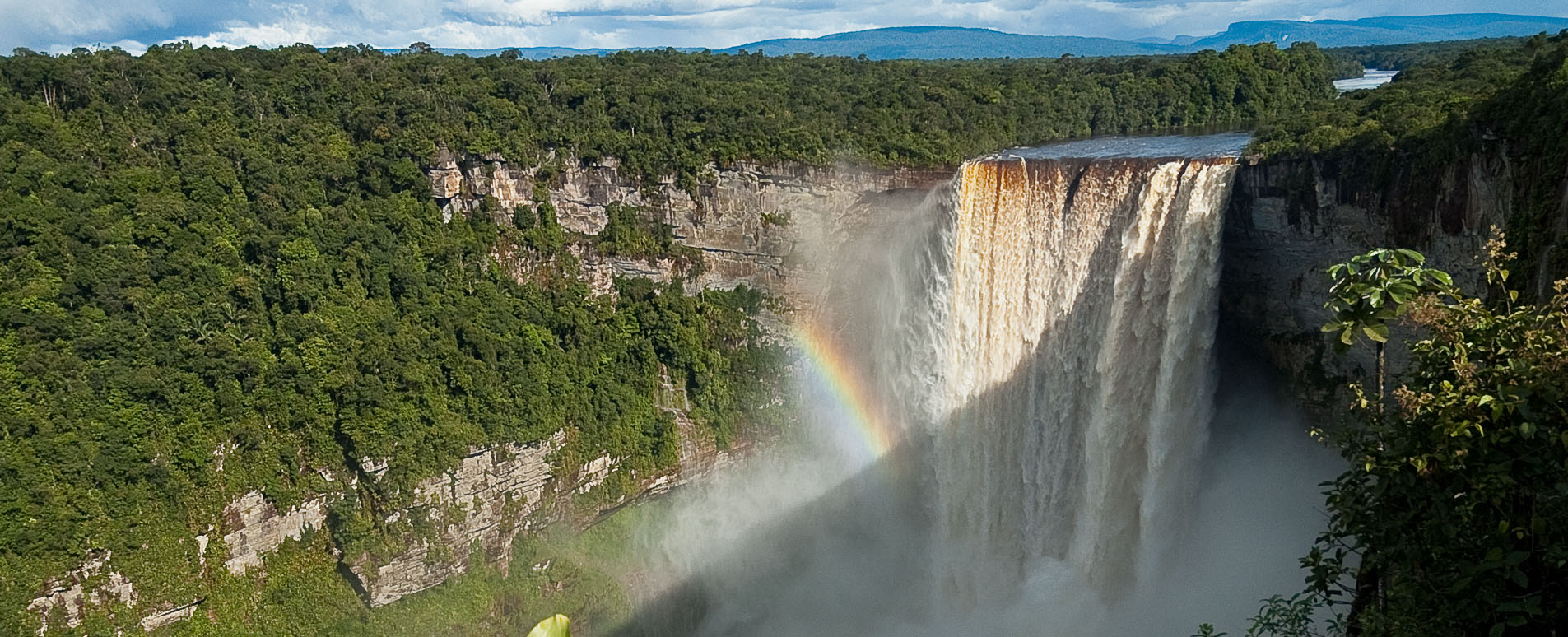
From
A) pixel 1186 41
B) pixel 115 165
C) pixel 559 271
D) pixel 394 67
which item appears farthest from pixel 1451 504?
pixel 1186 41

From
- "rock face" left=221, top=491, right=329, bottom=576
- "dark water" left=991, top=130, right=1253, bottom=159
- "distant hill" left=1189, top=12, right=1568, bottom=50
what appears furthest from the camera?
"distant hill" left=1189, top=12, right=1568, bottom=50

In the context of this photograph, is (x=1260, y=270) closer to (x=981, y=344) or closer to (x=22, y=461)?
(x=981, y=344)

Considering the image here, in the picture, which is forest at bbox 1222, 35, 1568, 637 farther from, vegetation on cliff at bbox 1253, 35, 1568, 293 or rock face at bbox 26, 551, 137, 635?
rock face at bbox 26, 551, 137, 635

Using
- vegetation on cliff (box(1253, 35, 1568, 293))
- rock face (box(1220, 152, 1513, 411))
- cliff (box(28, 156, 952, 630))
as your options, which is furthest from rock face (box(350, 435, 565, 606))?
vegetation on cliff (box(1253, 35, 1568, 293))

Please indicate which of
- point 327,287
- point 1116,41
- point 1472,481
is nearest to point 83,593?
point 327,287

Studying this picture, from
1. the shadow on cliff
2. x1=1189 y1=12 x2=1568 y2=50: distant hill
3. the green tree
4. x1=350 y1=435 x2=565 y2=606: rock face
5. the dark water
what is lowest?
the shadow on cliff

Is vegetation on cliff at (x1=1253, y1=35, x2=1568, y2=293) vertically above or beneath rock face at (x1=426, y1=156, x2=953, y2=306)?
above

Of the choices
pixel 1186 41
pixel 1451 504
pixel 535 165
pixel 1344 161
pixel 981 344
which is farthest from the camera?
pixel 1186 41

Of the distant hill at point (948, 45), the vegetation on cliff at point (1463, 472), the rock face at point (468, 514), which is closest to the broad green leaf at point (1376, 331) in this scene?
the vegetation on cliff at point (1463, 472)
